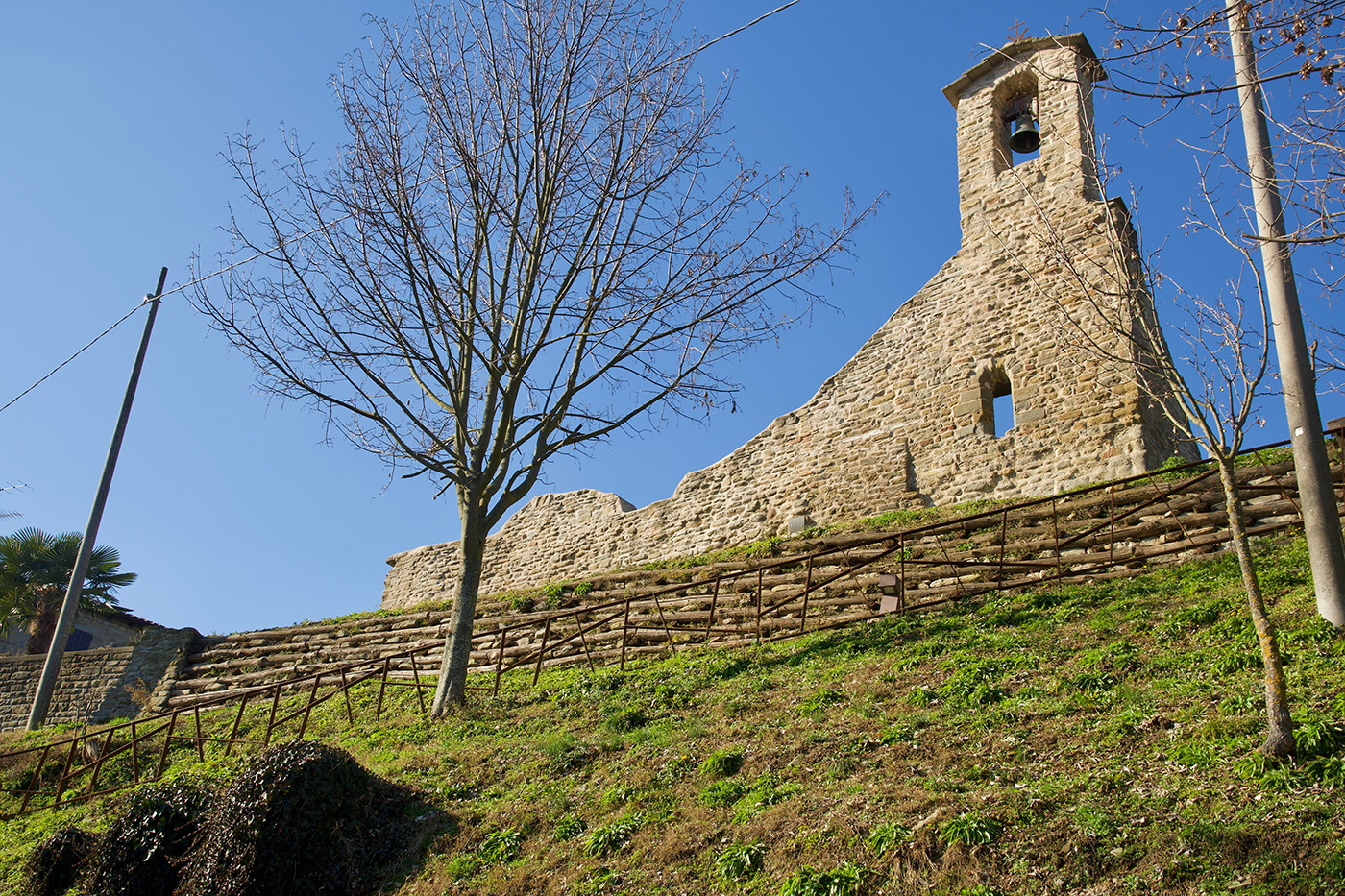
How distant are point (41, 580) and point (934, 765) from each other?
60.5 feet

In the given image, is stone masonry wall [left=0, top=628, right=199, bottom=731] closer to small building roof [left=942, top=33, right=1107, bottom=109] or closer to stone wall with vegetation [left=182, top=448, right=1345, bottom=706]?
stone wall with vegetation [left=182, top=448, right=1345, bottom=706]

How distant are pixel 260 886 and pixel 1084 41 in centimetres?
1669

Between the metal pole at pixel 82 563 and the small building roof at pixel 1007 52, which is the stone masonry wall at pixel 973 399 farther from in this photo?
the metal pole at pixel 82 563

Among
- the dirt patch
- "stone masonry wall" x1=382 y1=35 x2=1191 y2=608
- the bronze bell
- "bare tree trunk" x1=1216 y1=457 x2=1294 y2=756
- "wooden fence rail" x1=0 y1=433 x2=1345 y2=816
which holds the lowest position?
the dirt patch

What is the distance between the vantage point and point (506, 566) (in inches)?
755

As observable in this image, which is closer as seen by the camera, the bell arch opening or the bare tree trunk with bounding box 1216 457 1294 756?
the bare tree trunk with bounding box 1216 457 1294 756

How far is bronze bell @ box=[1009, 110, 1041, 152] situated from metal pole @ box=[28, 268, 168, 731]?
13442mm

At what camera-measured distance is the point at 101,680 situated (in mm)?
15195

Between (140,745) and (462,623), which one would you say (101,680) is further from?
(462,623)

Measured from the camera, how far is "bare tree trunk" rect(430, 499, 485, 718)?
9586mm

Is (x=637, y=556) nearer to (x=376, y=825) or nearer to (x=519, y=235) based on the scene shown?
(x=519, y=235)

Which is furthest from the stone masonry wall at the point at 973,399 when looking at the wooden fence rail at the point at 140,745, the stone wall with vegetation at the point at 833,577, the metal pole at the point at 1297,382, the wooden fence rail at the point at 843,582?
the wooden fence rail at the point at 140,745

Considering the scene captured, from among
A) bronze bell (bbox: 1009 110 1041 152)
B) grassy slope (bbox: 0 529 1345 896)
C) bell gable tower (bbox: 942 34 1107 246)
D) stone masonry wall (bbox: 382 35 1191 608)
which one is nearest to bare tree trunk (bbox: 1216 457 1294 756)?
grassy slope (bbox: 0 529 1345 896)

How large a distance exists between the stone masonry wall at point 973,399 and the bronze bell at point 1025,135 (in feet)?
0.79
